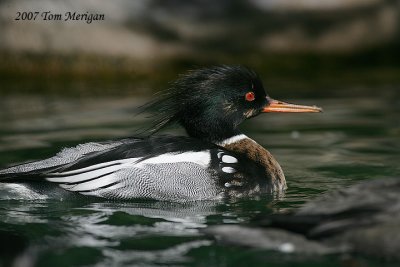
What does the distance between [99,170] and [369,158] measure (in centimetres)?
259

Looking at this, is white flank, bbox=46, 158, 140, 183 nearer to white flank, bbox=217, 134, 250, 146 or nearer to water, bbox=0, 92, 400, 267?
water, bbox=0, 92, 400, 267

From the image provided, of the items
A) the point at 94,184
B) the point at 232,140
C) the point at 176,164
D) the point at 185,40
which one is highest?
the point at 185,40

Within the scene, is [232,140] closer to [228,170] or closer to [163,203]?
[228,170]

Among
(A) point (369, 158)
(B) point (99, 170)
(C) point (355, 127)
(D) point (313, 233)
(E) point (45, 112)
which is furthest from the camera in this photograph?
(E) point (45, 112)

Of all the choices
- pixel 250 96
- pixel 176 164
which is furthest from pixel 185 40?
pixel 176 164

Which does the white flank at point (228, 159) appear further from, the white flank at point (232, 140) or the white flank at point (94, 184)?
the white flank at point (94, 184)

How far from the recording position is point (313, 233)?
4.38 m

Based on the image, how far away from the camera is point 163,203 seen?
592cm

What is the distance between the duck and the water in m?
0.11

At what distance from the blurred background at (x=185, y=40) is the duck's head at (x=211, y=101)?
5.79 meters

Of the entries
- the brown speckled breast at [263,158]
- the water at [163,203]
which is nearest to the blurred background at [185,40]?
the water at [163,203]

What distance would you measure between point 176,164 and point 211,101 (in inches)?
28.3

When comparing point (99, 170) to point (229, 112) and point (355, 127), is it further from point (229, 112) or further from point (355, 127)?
point (355, 127)

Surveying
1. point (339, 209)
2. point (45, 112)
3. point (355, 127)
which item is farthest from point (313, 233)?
point (45, 112)
